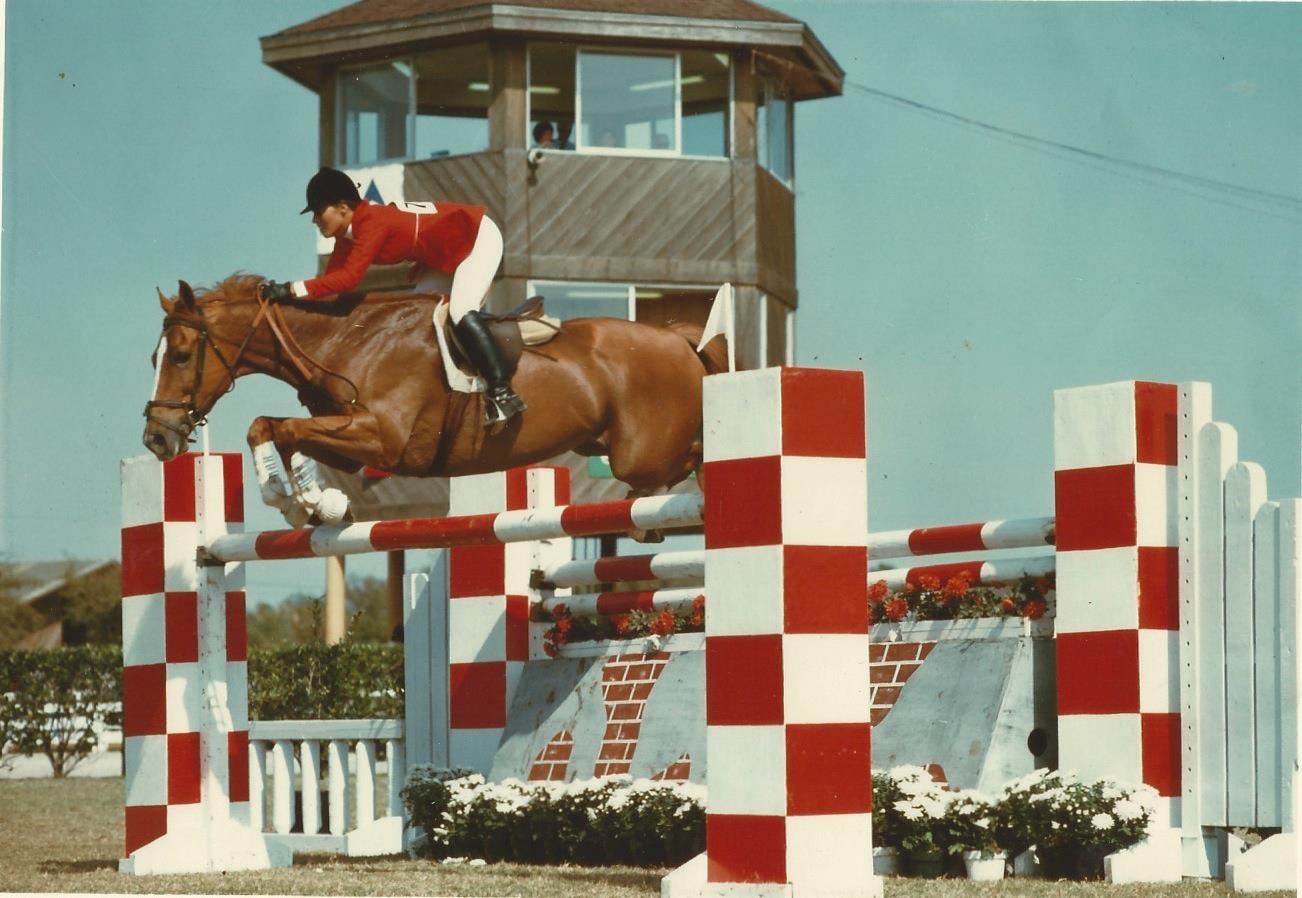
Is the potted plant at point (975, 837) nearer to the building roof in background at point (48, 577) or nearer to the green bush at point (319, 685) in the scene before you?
the green bush at point (319, 685)

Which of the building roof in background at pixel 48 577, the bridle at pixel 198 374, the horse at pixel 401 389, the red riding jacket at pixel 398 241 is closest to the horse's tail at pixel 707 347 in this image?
the horse at pixel 401 389

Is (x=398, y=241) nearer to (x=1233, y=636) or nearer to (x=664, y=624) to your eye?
(x=664, y=624)

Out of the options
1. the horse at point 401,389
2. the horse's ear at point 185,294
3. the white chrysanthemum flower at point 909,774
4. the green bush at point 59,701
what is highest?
the horse's ear at point 185,294

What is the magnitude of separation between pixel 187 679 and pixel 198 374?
3.72ft

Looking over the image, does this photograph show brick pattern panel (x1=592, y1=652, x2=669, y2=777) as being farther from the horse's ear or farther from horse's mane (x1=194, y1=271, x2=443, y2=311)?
the horse's ear

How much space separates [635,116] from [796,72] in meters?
1.97

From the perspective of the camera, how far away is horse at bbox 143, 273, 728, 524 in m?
5.50

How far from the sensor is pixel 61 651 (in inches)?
699

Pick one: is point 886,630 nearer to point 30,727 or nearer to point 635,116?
point 30,727

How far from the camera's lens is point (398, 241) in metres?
5.75

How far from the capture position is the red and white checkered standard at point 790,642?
4023 mm

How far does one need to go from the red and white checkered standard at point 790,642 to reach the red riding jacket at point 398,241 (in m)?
1.81

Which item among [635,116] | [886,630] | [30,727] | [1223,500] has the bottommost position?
[30,727]

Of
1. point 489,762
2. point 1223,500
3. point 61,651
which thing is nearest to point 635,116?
point 61,651
